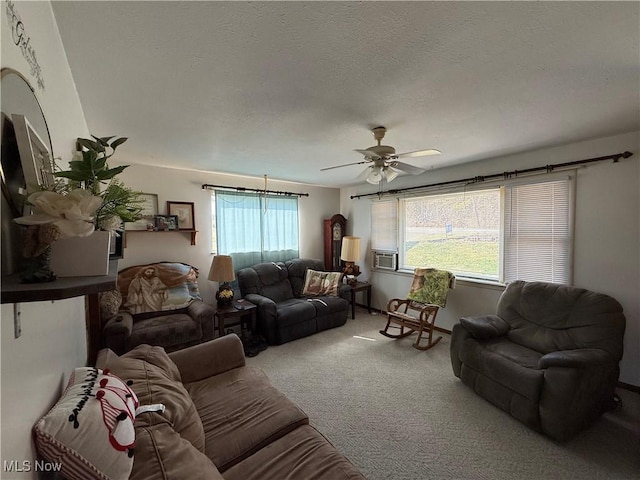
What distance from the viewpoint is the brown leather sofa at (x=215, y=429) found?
0.98 metres

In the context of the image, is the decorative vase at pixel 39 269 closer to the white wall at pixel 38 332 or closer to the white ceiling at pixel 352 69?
the white wall at pixel 38 332

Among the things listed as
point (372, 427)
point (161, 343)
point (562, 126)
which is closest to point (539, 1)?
point (562, 126)

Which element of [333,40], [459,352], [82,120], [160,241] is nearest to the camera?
[333,40]

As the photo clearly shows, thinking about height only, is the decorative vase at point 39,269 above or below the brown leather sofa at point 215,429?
above

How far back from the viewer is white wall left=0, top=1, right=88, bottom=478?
2.09ft

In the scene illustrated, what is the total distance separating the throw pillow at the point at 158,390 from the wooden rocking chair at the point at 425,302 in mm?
2771

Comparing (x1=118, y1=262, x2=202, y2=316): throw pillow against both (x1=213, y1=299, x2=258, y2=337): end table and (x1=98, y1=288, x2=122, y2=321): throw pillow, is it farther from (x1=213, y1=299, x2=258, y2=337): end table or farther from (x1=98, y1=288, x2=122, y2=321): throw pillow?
(x1=213, y1=299, x2=258, y2=337): end table

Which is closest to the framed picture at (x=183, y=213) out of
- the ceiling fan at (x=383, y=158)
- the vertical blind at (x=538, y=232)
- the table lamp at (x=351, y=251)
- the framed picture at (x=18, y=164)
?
the table lamp at (x=351, y=251)

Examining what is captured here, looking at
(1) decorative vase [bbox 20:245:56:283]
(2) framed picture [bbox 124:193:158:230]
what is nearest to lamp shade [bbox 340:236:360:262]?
(2) framed picture [bbox 124:193:158:230]

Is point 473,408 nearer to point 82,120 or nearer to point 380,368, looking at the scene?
point 380,368

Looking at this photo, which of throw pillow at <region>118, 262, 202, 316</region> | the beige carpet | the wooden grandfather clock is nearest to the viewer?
the beige carpet

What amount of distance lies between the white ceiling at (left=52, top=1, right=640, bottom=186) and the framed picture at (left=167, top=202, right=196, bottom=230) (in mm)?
1322

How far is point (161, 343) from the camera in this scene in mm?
2787

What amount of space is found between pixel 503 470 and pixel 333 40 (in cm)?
262
